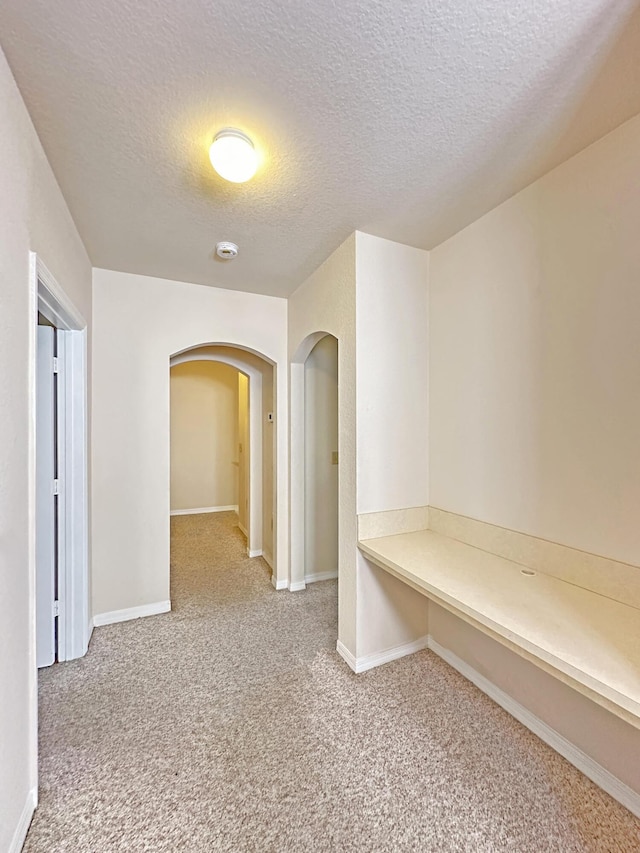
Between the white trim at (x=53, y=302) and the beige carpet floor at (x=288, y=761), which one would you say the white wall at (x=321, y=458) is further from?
the white trim at (x=53, y=302)

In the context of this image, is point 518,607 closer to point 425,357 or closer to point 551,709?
point 551,709

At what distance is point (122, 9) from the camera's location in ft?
3.15

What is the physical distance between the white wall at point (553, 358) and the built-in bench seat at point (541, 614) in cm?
22

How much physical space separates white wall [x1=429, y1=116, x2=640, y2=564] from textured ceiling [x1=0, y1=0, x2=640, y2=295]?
193mm

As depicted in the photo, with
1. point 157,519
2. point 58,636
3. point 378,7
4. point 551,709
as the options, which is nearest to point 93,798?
Result: point 58,636

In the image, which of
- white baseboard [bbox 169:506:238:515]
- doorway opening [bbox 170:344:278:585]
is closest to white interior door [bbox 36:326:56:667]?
doorway opening [bbox 170:344:278:585]

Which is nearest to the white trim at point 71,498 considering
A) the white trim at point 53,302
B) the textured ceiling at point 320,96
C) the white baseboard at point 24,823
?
the white trim at point 53,302

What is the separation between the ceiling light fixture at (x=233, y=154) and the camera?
4.46 ft

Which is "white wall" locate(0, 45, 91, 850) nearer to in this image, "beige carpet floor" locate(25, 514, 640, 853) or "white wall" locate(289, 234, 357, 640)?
"beige carpet floor" locate(25, 514, 640, 853)

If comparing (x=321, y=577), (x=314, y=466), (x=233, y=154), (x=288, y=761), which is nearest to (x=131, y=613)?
(x=321, y=577)

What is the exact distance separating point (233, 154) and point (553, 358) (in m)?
1.60

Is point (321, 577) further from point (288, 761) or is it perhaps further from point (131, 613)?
point (288, 761)

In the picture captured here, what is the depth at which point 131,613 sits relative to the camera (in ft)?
8.84

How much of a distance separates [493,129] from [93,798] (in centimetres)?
301
